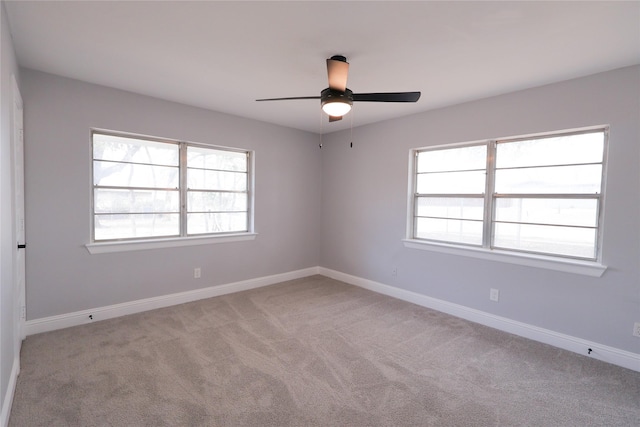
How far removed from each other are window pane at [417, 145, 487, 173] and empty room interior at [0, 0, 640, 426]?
27 mm

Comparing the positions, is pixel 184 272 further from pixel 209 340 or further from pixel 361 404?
pixel 361 404

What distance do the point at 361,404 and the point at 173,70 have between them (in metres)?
3.21

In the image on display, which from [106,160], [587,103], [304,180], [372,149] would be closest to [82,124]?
[106,160]

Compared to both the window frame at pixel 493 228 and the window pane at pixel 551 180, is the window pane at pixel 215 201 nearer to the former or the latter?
the window frame at pixel 493 228

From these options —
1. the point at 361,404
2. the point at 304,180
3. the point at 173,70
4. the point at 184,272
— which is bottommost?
the point at 361,404

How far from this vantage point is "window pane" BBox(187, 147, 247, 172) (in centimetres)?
407

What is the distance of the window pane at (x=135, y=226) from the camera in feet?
11.2

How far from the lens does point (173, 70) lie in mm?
2840

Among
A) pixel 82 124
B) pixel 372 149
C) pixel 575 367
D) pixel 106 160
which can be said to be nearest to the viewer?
pixel 575 367

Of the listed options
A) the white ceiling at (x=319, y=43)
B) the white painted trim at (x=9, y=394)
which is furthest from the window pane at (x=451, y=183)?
the white painted trim at (x=9, y=394)

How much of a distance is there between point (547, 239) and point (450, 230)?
1.02m

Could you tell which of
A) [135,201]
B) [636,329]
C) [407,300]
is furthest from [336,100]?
[636,329]

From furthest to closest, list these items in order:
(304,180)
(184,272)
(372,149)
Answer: (304,180) < (372,149) < (184,272)

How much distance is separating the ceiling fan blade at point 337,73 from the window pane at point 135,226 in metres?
2.79
